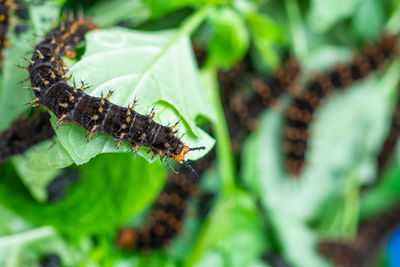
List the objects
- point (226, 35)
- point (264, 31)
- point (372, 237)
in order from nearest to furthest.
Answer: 1. point (226, 35)
2. point (264, 31)
3. point (372, 237)

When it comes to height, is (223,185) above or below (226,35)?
below

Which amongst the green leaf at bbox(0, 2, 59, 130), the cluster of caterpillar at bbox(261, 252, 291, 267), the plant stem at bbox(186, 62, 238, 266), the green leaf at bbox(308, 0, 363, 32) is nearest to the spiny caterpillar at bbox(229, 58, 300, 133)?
the plant stem at bbox(186, 62, 238, 266)

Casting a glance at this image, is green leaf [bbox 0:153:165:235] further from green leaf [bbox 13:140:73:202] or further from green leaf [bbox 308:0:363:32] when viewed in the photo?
green leaf [bbox 308:0:363:32]

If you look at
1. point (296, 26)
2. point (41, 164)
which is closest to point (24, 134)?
point (41, 164)

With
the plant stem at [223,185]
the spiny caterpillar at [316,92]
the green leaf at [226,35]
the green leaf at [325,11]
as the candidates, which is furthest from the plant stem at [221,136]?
the green leaf at [325,11]

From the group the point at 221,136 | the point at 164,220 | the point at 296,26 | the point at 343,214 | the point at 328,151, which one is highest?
the point at 296,26

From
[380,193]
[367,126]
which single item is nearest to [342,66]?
[367,126]

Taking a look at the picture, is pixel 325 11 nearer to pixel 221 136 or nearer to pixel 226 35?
pixel 226 35
